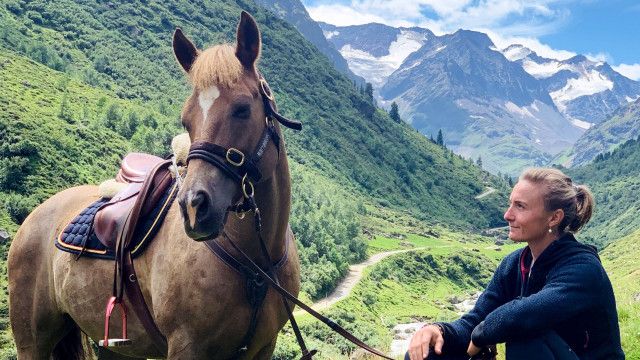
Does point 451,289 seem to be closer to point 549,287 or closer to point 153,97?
point 153,97

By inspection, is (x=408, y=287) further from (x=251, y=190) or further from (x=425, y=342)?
(x=251, y=190)

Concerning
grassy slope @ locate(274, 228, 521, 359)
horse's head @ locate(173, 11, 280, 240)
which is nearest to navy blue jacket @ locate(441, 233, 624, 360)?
horse's head @ locate(173, 11, 280, 240)

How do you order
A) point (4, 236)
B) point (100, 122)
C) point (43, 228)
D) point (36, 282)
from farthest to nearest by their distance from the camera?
point (100, 122), point (4, 236), point (43, 228), point (36, 282)

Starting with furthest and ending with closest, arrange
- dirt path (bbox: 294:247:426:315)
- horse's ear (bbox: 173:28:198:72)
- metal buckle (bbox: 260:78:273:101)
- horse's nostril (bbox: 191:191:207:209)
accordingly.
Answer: dirt path (bbox: 294:247:426:315), horse's ear (bbox: 173:28:198:72), metal buckle (bbox: 260:78:273:101), horse's nostril (bbox: 191:191:207:209)

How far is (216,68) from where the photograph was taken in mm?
4398

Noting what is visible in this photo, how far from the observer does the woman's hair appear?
427 centimetres

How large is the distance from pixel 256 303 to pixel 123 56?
17752 cm

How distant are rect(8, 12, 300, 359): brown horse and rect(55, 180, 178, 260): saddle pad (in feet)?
0.28

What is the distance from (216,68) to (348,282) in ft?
294

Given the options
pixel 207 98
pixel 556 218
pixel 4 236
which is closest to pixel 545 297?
pixel 556 218

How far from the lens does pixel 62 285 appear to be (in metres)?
6.08

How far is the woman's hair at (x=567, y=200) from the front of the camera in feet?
14.0

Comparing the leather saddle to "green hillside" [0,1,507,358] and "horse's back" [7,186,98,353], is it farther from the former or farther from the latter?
"green hillside" [0,1,507,358]

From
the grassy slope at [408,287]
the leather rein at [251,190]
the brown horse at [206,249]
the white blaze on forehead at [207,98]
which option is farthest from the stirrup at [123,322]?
the grassy slope at [408,287]
